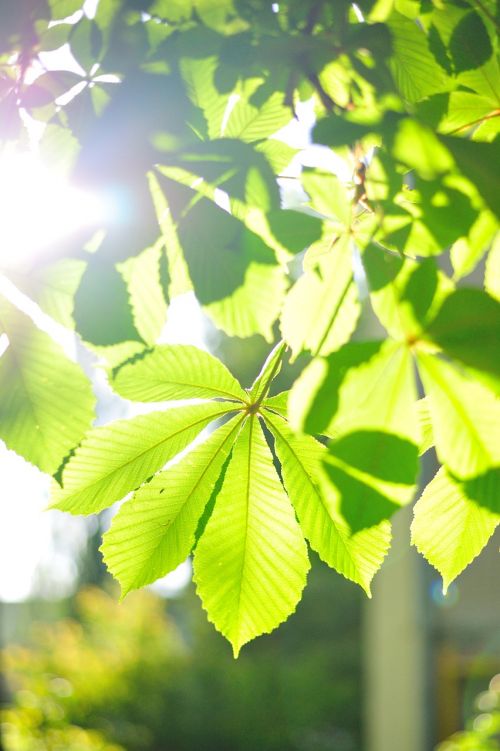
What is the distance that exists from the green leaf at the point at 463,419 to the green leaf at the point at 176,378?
0.20 m

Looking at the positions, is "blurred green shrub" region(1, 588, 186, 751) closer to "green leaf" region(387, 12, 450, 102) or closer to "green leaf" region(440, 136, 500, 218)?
"green leaf" region(387, 12, 450, 102)

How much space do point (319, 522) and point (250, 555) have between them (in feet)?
0.21

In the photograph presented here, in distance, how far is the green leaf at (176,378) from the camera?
65cm

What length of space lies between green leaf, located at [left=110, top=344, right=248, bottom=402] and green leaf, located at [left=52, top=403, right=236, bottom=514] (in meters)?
0.01

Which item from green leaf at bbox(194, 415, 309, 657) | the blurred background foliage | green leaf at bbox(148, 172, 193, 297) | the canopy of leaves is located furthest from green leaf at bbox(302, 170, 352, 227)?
the blurred background foliage

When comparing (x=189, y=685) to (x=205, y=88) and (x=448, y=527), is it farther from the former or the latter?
(x=205, y=88)

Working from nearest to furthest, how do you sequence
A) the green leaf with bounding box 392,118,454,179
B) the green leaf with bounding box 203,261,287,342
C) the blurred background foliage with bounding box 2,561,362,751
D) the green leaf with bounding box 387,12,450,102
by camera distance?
the green leaf with bounding box 392,118,454,179 < the green leaf with bounding box 203,261,287,342 < the green leaf with bounding box 387,12,450,102 < the blurred background foliage with bounding box 2,561,362,751

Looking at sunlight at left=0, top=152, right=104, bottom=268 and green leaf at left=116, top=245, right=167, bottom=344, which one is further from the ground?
sunlight at left=0, top=152, right=104, bottom=268

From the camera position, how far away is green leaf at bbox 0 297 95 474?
616 millimetres

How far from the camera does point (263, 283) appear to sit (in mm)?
564

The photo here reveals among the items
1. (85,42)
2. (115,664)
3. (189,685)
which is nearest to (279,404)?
(85,42)

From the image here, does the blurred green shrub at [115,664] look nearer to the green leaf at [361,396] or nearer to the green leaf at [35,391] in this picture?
the green leaf at [35,391]

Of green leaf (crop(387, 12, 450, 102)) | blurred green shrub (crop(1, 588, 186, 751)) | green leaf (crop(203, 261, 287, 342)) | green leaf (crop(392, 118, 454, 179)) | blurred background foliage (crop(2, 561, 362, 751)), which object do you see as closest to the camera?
green leaf (crop(392, 118, 454, 179))

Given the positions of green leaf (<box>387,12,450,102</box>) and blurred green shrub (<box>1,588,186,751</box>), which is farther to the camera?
blurred green shrub (<box>1,588,186,751</box>)
